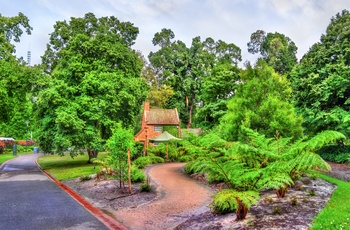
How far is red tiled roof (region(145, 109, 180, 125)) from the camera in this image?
37.0 m

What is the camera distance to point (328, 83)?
59.9ft

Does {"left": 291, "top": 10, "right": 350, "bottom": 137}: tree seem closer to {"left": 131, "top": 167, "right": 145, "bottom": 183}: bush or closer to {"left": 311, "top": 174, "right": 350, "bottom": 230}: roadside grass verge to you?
{"left": 311, "top": 174, "right": 350, "bottom": 230}: roadside grass verge

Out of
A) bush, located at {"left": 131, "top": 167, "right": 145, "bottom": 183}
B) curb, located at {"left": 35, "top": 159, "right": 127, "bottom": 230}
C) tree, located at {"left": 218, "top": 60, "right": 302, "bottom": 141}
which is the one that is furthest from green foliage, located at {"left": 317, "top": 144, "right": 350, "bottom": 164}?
curb, located at {"left": 35, "top": 159, "right": 127, "bottom": 230}

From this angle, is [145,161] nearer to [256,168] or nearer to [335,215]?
[256,168]

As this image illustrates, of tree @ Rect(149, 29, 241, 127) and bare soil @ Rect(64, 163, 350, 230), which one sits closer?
bare soil @ Rect(64, 163, 350, 230)

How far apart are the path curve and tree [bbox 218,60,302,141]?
453 cm

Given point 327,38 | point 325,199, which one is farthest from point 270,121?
point 327,38

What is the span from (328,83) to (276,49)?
31.6 m

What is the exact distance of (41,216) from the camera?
831 centimetres

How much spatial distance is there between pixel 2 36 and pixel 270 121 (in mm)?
18478

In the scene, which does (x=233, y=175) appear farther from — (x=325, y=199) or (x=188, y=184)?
(x=188, y=184)

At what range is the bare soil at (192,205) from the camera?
21.1 feet

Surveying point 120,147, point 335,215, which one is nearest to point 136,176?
point 120,147

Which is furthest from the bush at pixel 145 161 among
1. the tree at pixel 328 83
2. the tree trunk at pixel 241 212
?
the tree trunk at pixel 241 212
